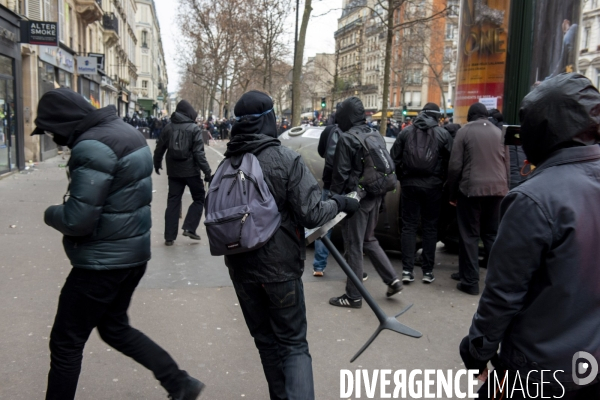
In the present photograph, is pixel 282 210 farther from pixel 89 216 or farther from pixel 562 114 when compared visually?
pixel 562 114

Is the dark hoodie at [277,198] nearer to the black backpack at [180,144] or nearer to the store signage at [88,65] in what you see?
the black backpack at [180,144]

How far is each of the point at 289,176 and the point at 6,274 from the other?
4.40 meters

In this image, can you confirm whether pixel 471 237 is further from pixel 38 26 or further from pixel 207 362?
pixel 38 26

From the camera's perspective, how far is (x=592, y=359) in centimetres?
197

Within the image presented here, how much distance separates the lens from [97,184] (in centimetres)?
279

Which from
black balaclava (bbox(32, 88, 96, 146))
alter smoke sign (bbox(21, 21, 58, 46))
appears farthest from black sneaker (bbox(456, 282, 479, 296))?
alter smoke sign (bbox(21, 21, 58, 46))

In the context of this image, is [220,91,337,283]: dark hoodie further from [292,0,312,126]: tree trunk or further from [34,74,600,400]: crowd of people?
[292,0,312,126]: tree trunk

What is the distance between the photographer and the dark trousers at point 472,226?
5.68 meters

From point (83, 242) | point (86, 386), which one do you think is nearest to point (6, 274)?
point (86, 386)

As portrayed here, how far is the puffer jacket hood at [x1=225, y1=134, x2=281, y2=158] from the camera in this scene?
2951mm

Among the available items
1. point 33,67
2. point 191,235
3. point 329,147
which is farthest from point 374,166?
point 33,67

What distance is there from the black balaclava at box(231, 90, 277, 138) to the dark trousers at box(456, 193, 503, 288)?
10.7 feet

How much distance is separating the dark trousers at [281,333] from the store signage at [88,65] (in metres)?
20.2
